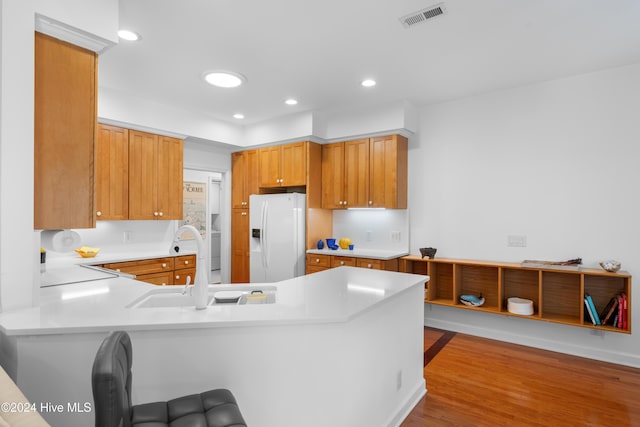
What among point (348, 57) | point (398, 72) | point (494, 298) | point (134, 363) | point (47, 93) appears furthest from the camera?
point (494, 298)

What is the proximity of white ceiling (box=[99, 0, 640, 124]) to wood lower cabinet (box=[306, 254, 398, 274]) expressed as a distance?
200 centimetres

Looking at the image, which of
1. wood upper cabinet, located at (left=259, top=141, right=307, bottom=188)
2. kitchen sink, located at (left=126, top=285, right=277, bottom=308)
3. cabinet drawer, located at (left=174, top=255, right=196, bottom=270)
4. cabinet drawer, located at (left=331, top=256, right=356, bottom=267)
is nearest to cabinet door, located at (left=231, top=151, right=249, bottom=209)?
wood upper cabinet, located at (left=259, top=141, right=307, bottom=188)

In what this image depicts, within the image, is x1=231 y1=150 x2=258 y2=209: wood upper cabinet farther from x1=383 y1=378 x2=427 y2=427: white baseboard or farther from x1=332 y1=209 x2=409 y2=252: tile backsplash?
x1=383 y1=378 x2=427 y2=427: white baseboard

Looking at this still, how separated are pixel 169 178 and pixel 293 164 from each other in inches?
66.2

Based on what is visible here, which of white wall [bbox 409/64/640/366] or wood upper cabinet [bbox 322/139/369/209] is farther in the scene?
wood upper cabinet [bbox 322/139/369/209]

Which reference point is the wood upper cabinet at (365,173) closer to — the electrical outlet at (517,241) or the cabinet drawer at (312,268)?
the cabinet drawer at (312,268)

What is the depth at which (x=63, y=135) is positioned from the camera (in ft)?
6.03

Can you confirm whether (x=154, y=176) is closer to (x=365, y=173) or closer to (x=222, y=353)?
(x=365, y=173)

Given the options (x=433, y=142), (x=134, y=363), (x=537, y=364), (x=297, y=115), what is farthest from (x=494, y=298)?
(x=134, y=363)

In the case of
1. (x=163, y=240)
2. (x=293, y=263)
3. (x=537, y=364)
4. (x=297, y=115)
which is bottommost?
(x=537, y=364)

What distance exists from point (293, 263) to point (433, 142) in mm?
2454

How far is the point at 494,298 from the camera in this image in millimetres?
3977

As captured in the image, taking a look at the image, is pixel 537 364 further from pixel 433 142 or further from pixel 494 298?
pixel 433 142

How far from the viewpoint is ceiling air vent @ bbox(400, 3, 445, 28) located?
237 centimetres
